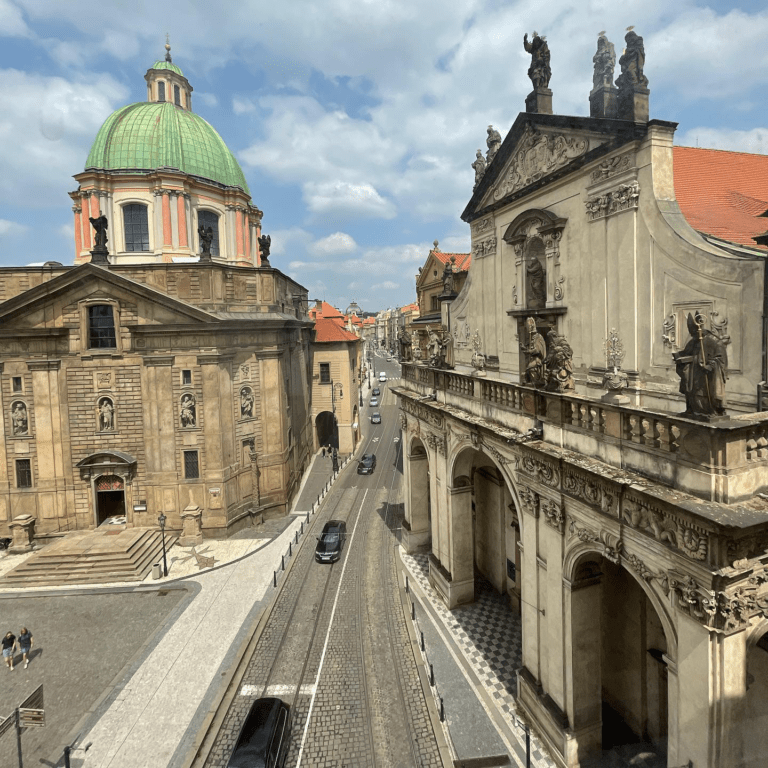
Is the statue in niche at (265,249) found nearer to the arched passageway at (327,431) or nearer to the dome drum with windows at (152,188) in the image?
the dome drum with windows at (152,188)

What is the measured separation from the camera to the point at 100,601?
73.5ft

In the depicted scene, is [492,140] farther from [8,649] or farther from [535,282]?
[8,649]

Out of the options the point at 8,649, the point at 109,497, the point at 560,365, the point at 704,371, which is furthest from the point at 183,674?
the point at 704,371

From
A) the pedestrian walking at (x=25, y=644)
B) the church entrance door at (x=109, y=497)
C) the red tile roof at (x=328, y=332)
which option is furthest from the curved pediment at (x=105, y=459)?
the red tile roof at (x=328, y=332)

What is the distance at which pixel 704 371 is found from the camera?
27.3ft

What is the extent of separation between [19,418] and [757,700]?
33.6 meters

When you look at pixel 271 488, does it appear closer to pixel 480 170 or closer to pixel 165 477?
pixel 165 477

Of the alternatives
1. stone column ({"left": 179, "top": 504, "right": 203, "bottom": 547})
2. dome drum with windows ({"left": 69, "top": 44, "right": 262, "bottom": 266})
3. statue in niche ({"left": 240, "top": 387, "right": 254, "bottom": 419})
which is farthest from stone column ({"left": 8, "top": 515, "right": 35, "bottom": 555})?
dome drum with windows ({"left": 69, "top": 44, "right": 262, "bottom": 266})

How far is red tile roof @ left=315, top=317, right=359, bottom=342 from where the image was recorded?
4881 centimetres

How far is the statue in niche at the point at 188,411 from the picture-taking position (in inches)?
1117

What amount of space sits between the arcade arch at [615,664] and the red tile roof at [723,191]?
9562mm

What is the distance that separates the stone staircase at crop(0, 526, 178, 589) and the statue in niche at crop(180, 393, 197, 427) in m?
6.56

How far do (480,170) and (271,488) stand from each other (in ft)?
74.2

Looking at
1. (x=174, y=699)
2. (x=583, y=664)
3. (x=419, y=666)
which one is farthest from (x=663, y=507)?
(x=174, y=699)
